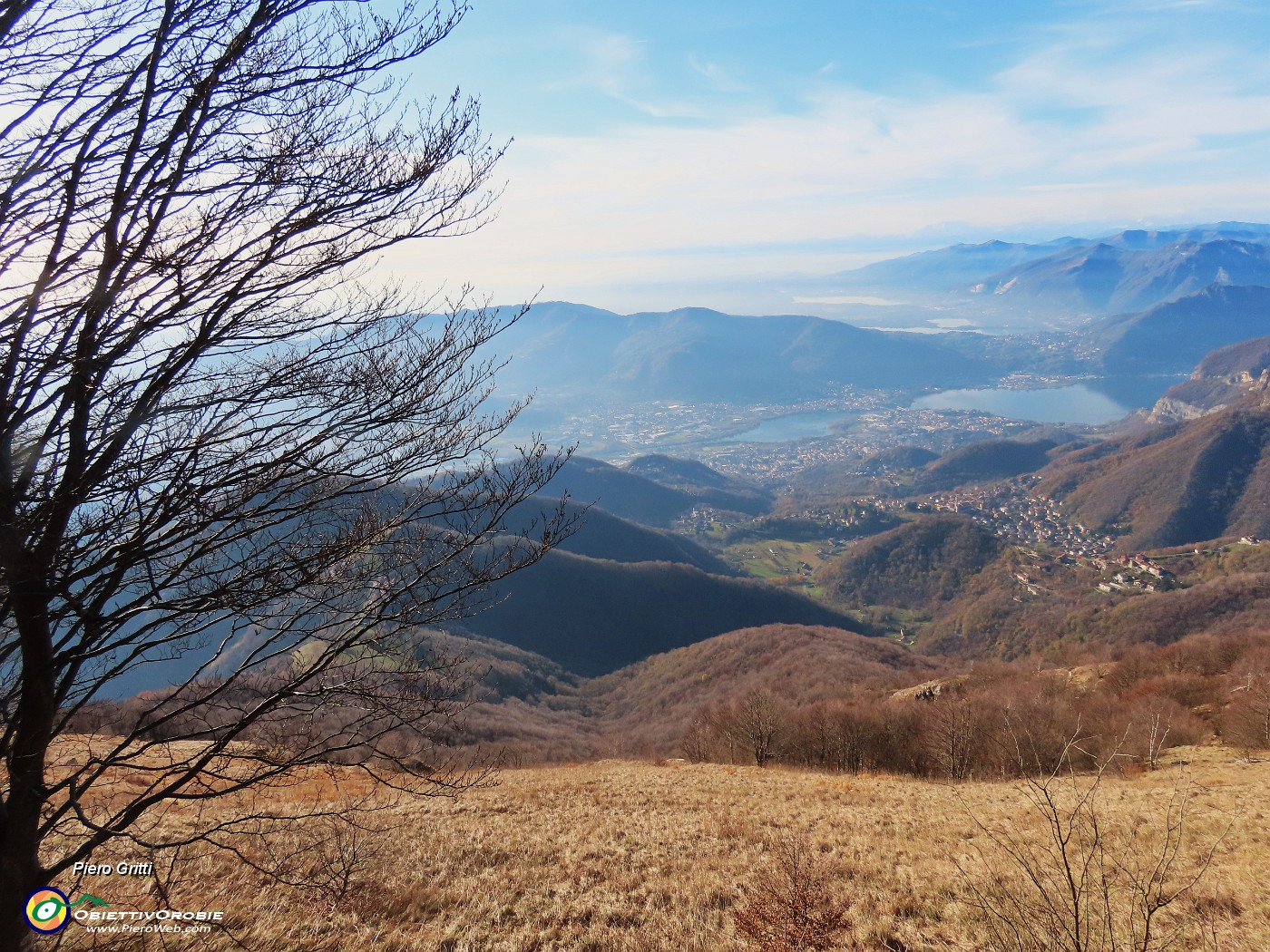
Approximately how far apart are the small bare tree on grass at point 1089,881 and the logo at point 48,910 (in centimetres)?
507

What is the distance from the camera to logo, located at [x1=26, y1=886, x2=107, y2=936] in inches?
118

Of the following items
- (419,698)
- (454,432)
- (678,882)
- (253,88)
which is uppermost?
(253,88)

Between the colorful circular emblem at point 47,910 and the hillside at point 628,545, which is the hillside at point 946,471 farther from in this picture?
the colorful circular emblem at point 47,910

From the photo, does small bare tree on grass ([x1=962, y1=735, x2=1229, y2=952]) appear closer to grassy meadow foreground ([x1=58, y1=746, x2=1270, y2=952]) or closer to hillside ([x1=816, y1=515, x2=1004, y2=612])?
grassy meadow foreground ([x1=58, y1=746, x2=1270, y2=952])

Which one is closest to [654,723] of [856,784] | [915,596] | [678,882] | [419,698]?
[856,784]

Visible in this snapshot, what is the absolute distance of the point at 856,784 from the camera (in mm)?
15320

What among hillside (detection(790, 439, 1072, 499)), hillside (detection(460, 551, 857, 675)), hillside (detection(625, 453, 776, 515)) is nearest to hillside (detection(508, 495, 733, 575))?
hillside (detection(460, 551, 857, 675))

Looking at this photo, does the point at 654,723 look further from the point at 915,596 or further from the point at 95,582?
the point at 915,596

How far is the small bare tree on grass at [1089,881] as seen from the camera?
3633 mm

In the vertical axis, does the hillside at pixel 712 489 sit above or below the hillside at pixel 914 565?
above

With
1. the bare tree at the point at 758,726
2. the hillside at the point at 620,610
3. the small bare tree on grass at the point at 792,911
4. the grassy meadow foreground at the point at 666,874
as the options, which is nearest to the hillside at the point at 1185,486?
the hillside at the point at 620,610

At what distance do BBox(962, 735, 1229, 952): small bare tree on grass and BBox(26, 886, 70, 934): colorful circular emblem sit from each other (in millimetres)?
5065

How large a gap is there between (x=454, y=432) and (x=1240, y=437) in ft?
597

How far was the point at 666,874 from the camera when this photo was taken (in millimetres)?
7312
